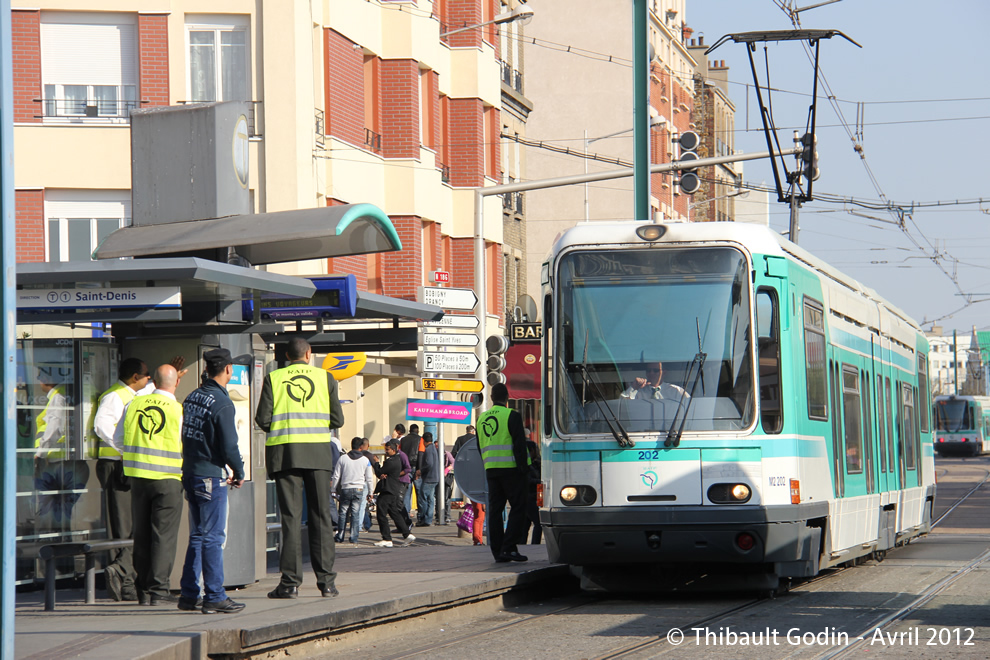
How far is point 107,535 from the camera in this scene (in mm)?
11992

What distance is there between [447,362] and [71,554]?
1088 cm

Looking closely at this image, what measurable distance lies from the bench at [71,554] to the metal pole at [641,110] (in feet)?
32.0

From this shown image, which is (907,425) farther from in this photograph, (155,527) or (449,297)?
(155,527)

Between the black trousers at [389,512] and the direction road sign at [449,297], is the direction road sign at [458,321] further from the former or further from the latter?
the black trousers at [389,512]

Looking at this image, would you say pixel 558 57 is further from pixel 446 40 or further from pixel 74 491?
pixel 74 491

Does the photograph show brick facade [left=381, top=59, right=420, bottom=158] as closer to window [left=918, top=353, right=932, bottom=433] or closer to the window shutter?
the window shutter

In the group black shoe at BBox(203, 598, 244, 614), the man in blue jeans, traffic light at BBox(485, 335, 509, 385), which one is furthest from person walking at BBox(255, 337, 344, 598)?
traffic light at BBox(485, 335, 509, 385)

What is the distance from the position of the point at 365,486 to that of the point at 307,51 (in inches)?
390

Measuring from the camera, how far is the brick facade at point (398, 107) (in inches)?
1294

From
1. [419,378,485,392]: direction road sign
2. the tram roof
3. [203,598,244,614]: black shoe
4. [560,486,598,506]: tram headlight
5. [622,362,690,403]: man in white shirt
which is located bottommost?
[203,598,244,614]: black shoe

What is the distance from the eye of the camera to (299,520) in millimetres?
10922

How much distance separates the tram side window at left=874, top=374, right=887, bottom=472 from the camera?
16.6 meters

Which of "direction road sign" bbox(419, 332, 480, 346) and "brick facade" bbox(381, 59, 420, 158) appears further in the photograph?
"brick facade" bbox(381, 59, 420, 158)

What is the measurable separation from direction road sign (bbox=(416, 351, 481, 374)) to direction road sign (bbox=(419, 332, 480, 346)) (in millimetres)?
196
